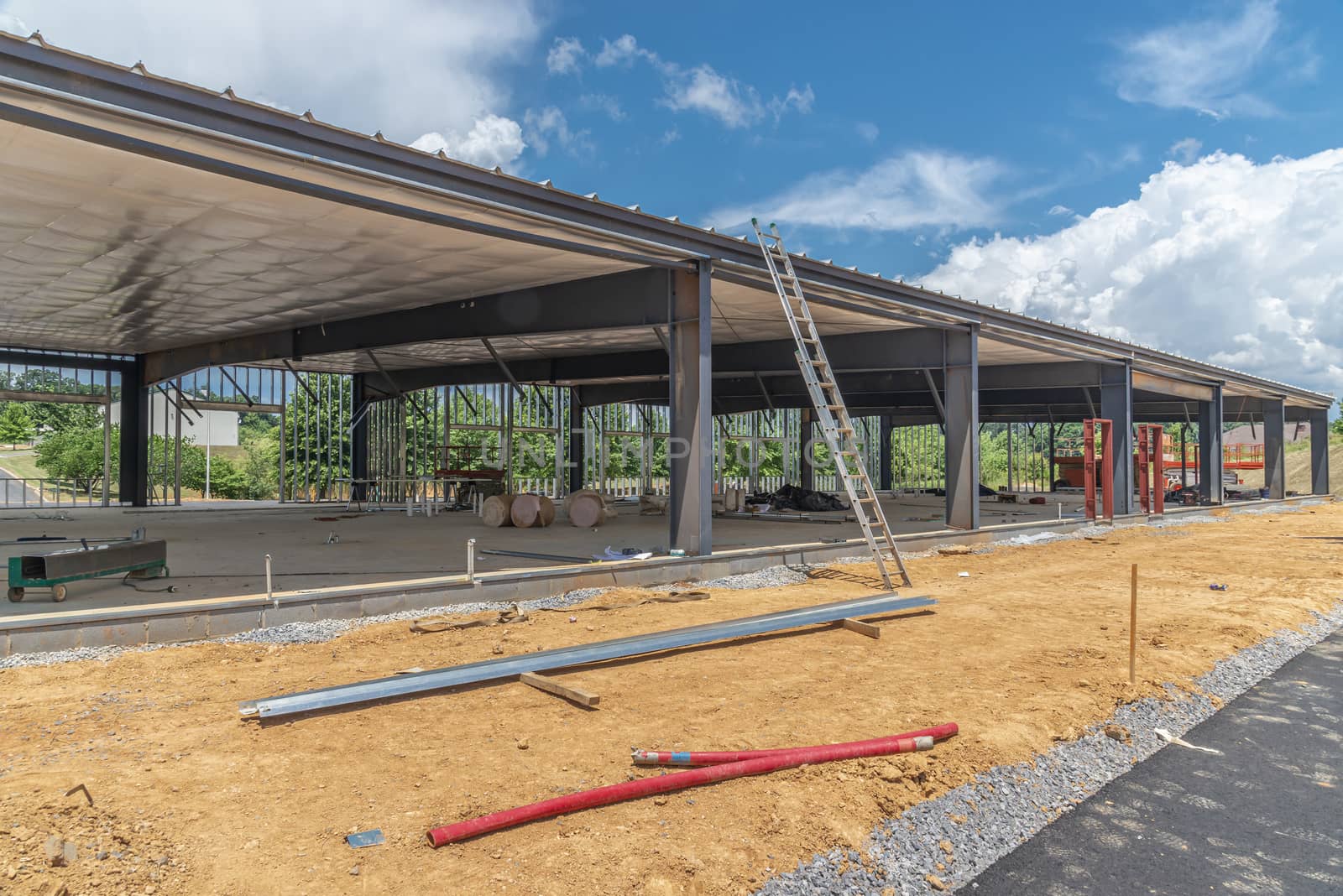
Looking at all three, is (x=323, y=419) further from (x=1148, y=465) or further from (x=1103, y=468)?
(x=1148, y=465)

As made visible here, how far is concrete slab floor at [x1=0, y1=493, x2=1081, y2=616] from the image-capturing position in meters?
9.23

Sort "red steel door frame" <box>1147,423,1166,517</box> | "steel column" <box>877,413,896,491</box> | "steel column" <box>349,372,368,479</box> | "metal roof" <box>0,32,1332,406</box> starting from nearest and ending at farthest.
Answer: "metal roof" <box>0,32,1332,406</box> < "red steel door frame" <box>1147,423,1166,517</box> < "steel column" <box>349,372,368,479</box> < "steel column" <box>877,413,896,491</box>

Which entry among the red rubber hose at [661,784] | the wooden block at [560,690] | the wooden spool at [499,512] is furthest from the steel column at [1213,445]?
the wooden block at [560,690]

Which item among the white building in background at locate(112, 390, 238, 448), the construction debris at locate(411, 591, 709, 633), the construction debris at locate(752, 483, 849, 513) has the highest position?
the white building in background at locate(112, 390, 238, 448)

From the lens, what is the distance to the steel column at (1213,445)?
1137 inches

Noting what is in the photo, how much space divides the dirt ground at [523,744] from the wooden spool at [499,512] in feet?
32.2

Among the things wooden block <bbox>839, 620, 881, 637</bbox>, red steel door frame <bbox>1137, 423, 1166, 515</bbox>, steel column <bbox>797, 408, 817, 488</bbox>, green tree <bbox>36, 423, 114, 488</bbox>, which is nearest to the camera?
wooden block <bbox>839, 620, 881, 637</bbox>

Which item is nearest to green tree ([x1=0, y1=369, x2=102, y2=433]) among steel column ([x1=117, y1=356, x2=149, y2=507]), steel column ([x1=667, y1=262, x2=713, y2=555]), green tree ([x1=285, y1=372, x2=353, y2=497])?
steel column ([x1=117, y1=356, x2=149, y2=507])

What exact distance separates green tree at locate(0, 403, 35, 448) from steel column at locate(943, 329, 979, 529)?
39743 mm

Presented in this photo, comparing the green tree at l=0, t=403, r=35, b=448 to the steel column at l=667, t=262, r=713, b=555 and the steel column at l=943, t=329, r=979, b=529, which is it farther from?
the steel column at l=943, t=329, r=979, b=529

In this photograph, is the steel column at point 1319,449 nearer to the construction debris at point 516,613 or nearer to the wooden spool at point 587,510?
the wooden spool at point 587,510

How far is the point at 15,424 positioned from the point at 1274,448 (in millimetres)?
54825

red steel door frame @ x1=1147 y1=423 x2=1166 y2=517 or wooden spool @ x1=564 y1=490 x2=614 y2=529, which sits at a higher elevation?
red steel door frame @ x1=1147 y1=423 x2=1166 y2=517

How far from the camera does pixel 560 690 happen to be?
588 cm
